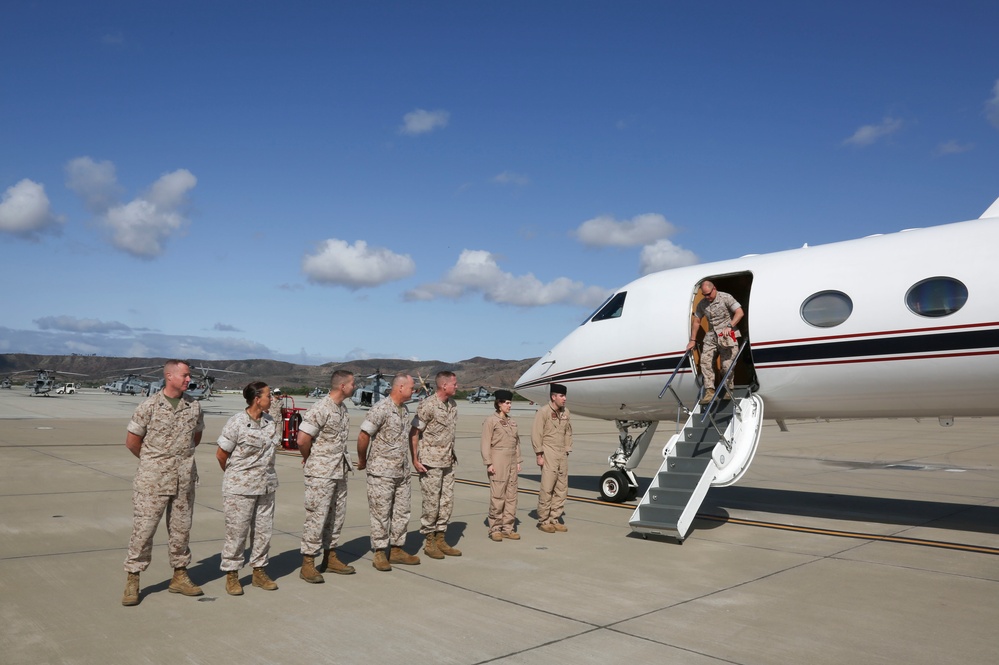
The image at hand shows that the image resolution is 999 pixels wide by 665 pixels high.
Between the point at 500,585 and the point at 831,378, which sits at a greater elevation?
the point at 831,378

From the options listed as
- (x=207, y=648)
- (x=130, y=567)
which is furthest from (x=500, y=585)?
(x=130, y=567)

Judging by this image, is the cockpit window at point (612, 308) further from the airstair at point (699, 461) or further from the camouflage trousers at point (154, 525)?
the camouflage trousers at point (154, 525)

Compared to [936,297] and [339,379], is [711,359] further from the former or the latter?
[339,379]

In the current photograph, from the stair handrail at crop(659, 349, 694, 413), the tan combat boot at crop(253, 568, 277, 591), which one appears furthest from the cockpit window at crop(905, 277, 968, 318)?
the tan combat boot at crop(253, 568, 277, 591)

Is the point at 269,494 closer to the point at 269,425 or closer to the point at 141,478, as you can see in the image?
the point at 269,425

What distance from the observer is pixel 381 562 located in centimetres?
730

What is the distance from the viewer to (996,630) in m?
5.76

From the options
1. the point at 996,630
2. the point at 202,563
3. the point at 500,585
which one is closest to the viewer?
the point at 996,630

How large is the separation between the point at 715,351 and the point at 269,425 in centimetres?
655

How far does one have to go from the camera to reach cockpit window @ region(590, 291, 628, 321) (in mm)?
12383

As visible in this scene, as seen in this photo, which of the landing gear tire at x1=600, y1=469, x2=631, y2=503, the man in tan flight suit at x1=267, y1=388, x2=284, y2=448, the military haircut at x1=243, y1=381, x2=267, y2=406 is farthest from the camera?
the landing gear tire at x1=600, y1=469, x2=631, y2=503

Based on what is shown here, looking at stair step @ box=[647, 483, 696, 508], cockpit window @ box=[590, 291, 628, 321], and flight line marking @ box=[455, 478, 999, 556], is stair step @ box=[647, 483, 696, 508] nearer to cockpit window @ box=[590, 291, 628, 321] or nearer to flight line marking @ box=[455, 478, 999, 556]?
flight line marking @ box=[455, 478, 999, 556]

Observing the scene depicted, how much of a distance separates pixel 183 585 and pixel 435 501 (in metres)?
2.67

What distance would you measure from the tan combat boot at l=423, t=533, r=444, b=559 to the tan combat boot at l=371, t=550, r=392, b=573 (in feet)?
2.23
